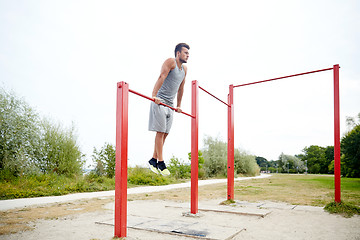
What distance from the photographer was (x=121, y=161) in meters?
2.85

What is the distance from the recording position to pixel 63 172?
9.16m

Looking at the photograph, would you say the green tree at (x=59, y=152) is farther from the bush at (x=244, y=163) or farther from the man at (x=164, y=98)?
the bush at (x=244, y=163)

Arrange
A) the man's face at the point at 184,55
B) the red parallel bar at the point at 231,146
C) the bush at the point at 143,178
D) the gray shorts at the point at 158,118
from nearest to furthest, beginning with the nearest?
the gray shorts at the point at 158,118 < the man's face at the point at 184,55 < the red parallel bar at the point at 231,146 < the bush at the point at 143,178

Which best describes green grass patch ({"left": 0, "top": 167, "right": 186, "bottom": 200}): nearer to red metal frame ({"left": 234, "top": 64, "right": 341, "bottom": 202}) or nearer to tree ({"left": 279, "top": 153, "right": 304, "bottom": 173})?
red metal frame ({"left": 234, "top": 64, "right": 341, "bottom": 202})

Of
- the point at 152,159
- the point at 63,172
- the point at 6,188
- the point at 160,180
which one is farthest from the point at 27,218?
the point at 160,180

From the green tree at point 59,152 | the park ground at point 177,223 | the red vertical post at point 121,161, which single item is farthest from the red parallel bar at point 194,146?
the green tree at point 59,152

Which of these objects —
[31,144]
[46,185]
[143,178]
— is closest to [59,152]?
[31,144]

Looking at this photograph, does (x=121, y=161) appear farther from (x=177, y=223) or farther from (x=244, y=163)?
(x=244, y=163)

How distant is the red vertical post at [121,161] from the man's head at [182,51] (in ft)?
3.86

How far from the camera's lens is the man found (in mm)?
3594

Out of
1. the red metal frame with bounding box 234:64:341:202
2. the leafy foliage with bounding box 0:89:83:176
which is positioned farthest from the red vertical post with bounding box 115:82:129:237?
the leafy foliage with bounding box 0:89:83:176

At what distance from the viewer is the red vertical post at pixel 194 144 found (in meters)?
4.25

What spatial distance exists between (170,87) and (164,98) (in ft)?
0.55

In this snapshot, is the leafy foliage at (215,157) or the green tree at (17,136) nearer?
the green tree at (17,136)
